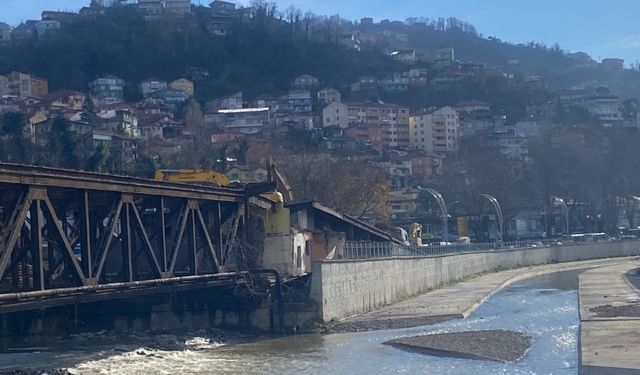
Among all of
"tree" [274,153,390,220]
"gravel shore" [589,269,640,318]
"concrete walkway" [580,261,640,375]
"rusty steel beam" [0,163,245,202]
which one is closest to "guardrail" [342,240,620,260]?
"concrete walkway" [580,261,640,375]

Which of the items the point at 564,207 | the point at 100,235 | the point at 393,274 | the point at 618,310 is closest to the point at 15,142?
the point at 393,274

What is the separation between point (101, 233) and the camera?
36500mm

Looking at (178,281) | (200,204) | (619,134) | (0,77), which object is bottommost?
(178,281)

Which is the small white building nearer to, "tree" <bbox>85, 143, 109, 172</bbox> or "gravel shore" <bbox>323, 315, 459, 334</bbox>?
"tree" <bbox>85, 143, 109, 172</bbox>

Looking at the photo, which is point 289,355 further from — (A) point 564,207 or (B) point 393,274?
(A) point 564,207

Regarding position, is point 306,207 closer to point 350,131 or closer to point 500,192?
point 500,192

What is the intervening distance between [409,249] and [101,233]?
35.6m

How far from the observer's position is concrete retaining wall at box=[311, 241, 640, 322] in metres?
43.4

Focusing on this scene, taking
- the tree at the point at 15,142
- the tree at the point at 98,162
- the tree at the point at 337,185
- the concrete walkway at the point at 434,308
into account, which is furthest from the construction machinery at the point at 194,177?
the tree at the point at 337,185

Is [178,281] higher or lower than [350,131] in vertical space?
lower

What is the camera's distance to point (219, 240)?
142ft

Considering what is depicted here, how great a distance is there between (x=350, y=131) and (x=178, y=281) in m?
149

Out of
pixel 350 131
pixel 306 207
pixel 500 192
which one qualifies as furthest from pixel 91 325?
pixel 350 131

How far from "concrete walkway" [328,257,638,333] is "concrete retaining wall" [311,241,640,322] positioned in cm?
65
